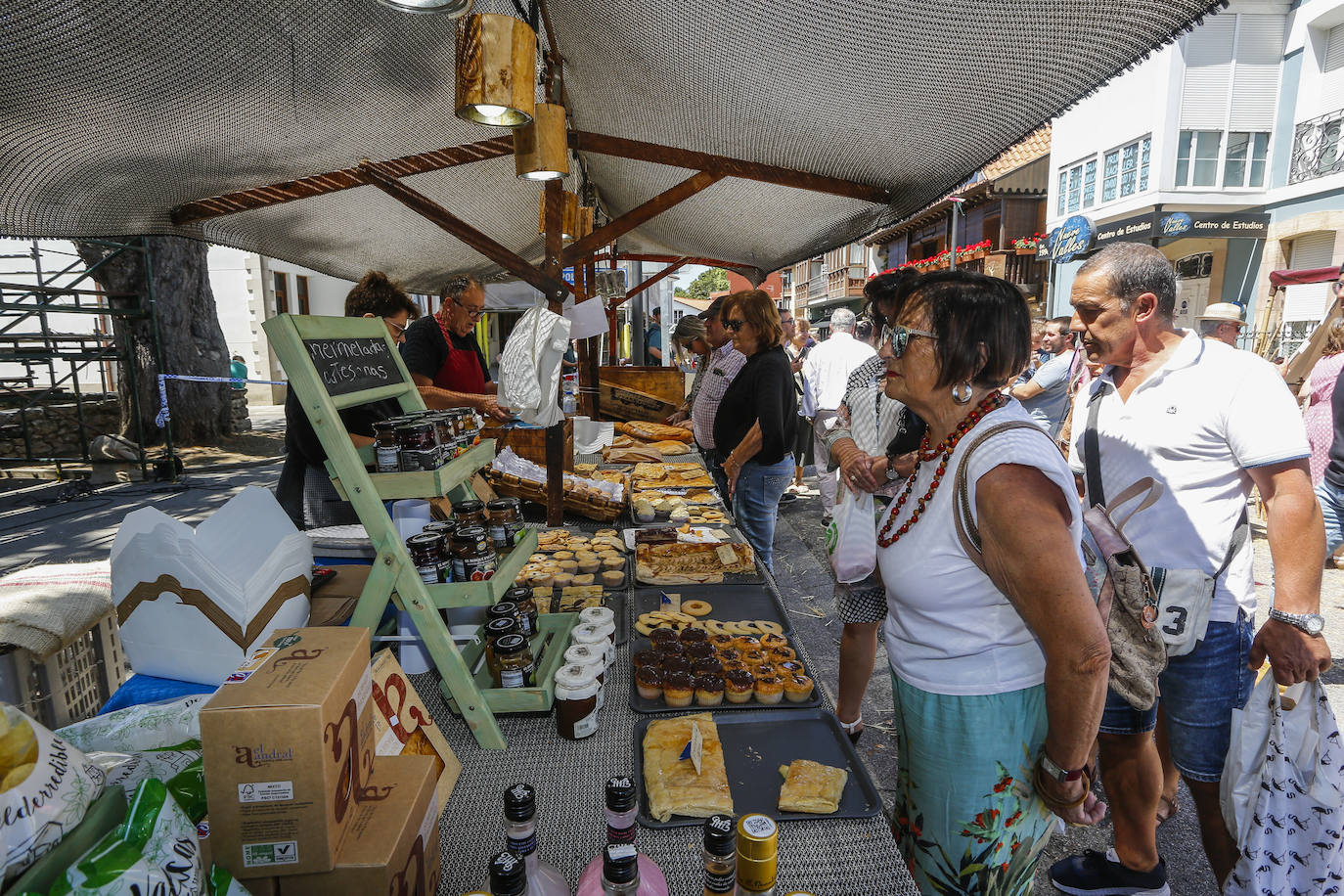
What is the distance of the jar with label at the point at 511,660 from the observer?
1.94 metres

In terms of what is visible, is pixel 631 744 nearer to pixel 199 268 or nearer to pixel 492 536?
pixel 492 536

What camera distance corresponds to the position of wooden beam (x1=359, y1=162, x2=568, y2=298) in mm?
3143

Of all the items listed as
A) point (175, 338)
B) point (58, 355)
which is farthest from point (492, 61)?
point (175, 338)

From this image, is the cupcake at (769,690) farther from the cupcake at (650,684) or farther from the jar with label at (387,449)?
the jar with label at (387,449)

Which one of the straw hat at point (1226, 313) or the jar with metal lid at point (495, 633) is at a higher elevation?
the straw hat at point (1226, 313)

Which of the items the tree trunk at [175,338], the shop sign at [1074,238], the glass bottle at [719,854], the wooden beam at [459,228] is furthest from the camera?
the shop sign at [1074,238]

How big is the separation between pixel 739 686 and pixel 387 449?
127 cm

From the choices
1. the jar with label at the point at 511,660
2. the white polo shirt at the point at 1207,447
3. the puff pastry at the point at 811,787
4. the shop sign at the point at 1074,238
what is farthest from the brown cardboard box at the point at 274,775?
the shop sign at the point at 1074,238

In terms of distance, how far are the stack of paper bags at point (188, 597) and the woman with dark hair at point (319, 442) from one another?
0.81 metres

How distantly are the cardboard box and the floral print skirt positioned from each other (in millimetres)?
1184

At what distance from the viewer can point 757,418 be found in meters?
4.02

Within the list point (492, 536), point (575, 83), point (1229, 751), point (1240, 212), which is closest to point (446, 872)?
point (492, 536)

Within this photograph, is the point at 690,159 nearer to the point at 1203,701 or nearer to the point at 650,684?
the point at 650,684

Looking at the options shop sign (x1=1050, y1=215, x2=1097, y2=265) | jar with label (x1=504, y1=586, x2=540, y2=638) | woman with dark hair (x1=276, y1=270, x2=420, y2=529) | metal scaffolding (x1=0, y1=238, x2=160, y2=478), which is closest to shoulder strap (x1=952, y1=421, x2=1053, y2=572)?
jar with label (x1=504, y1=586, x2=540, y2=638)
